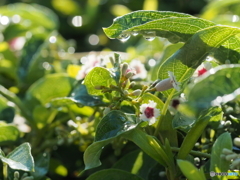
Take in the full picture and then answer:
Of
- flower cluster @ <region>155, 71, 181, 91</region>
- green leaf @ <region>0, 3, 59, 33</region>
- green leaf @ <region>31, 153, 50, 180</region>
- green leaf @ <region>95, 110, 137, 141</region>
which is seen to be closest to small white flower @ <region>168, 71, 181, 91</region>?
flower cluster @ <region>155, 71, 181, 91</region>

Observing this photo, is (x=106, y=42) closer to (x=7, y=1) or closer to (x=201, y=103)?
(x=7, y=1)

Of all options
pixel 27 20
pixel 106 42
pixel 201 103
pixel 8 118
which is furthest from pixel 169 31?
pixel 106 42

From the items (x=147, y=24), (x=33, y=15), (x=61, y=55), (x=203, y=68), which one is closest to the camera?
(x=147, y=24)

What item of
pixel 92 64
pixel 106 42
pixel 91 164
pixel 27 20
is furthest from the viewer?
pixel 106 42

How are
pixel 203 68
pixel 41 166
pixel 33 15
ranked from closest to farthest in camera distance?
pixel 203 68
pixel 41 166
pixel 33 15

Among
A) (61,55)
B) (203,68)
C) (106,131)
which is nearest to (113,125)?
(106,131)

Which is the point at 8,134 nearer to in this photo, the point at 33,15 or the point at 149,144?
the point at 149,144

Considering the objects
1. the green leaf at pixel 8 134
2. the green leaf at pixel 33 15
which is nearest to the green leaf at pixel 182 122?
the green leaf at pixel 8 134
